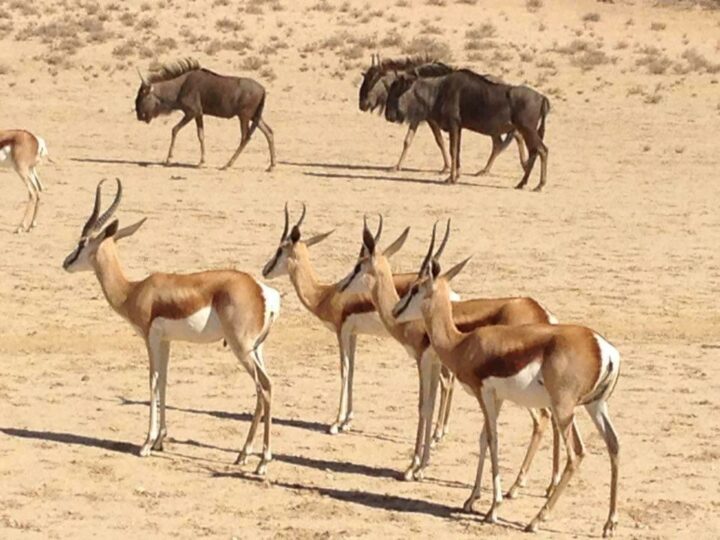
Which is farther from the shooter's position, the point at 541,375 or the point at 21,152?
the point at 21,152

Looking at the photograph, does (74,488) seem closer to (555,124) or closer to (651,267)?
(651,267)

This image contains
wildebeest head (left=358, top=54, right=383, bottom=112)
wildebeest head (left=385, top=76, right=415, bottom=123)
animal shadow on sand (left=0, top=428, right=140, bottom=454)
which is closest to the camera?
animal shadow on sand (left=0, top=428, right=140, bottom=454)

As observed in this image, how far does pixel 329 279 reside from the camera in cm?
1678

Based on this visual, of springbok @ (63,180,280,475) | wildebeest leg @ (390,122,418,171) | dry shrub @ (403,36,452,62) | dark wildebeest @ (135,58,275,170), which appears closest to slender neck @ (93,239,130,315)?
springbok @ (63,180,280,475)

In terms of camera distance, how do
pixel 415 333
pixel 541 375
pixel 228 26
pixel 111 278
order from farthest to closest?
1. pixel 228 26
2. pixel 111 278
3. pixel 415 333
4. pixel 541 375

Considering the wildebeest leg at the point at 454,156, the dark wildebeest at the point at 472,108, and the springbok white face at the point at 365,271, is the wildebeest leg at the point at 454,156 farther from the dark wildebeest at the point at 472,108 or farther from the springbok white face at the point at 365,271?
the springbok white face at the point at 365,271

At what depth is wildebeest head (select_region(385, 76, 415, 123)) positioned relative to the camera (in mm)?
25172

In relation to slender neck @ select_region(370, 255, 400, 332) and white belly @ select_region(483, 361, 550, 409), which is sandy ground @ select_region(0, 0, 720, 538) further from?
slender neck @ select_region(370, 255, 400, 332)

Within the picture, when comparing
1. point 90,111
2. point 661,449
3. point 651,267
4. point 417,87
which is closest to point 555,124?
point 417,87

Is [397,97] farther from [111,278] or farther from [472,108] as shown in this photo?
[111,278]

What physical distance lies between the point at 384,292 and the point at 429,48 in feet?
97.9

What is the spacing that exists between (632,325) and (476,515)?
5816mm

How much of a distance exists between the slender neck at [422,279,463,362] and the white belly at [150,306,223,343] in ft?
4.53

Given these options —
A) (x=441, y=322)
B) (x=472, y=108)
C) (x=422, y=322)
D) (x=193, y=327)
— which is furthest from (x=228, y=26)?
(x=441, y=322)
